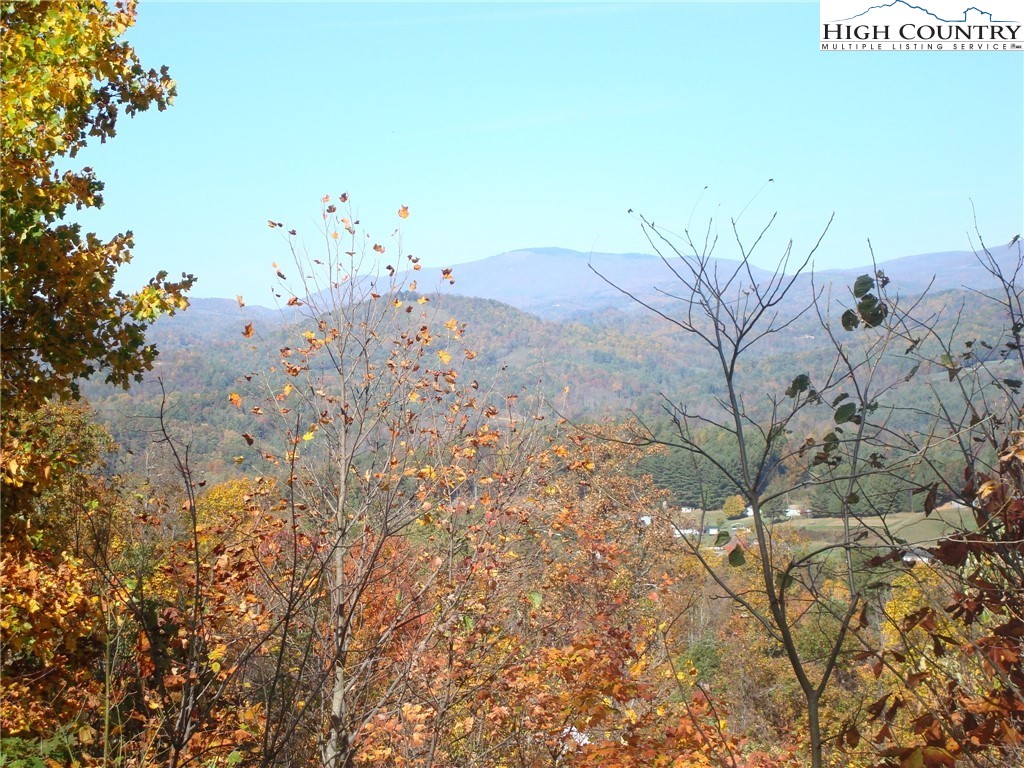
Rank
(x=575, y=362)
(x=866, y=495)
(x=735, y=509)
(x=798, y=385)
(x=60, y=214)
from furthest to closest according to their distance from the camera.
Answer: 1. (x=575, y=362)
2. (x=60, y=214)
3. (x=735, y=509)
4. (x=866, y=495)
5. (x=798, y=385)

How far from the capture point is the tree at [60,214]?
4.52m

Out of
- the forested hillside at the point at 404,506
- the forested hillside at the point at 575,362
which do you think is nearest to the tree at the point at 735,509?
the forested hillside at the point at 404,506

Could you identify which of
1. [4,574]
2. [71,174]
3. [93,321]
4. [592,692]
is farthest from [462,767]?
[71,174]

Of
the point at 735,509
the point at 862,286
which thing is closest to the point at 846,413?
the point at 862,286

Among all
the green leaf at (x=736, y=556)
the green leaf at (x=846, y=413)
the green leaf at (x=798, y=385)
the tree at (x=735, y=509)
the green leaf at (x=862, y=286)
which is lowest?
the tree at (x=735, y=509)

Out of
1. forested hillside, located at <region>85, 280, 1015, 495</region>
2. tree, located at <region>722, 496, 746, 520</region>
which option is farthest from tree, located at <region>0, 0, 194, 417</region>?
forested hillside, located at <region>85, 280, 1015, 495</region>

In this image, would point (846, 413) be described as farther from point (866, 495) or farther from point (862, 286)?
point (862, 286)

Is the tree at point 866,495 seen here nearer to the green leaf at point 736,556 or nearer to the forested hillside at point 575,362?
the green leaf at point 736,556

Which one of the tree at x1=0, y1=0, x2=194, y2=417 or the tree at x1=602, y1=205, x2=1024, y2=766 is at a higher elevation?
the tree at x1=0, y1=0, x2=194, y2=417

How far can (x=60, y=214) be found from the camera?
4.87 metres

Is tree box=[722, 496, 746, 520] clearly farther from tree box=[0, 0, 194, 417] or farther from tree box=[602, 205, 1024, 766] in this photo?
tree box=[0, 0, 194, 417]

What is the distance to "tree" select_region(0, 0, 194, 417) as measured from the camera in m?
4.52

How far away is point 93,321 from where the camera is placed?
195 inches

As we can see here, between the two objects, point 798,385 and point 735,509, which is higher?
point 798,385
